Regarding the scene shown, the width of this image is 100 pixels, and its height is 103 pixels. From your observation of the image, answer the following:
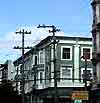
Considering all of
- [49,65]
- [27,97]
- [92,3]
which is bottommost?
[27,97]

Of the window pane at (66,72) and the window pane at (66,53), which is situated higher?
the window pane at (66,53)

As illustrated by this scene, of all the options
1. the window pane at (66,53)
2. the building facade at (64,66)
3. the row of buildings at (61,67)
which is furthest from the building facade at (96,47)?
the window pane at (66,53)

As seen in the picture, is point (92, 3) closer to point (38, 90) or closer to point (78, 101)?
point (78, 101)

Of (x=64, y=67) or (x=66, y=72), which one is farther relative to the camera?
(x=66, y=72)

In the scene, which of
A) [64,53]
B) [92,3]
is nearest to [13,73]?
[64,53]

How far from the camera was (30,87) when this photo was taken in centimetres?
8288

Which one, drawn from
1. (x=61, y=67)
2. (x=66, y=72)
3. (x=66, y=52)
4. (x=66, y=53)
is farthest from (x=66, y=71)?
(x=66, y=52)

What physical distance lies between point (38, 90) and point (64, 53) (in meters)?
9.52

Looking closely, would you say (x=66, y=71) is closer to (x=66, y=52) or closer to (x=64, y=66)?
(x=64, y=66)

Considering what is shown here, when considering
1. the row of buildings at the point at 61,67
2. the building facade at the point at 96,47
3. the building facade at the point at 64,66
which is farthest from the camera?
the building facade at the point at 64,66

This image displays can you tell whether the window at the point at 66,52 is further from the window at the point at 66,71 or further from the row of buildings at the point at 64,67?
the window at the point at 66,71

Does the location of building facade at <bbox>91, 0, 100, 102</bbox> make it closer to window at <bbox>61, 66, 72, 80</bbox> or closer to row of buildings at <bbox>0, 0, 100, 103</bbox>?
row of buildings at <bbox>0, 0, 100, 103</bbox>

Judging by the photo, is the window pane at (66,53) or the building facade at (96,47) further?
the window pane at (66,53)

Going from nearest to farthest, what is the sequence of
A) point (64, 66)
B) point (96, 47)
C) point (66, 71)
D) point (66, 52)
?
point (96, 47) → point (64, 66) → point (66, 71) → point (66, 52)
